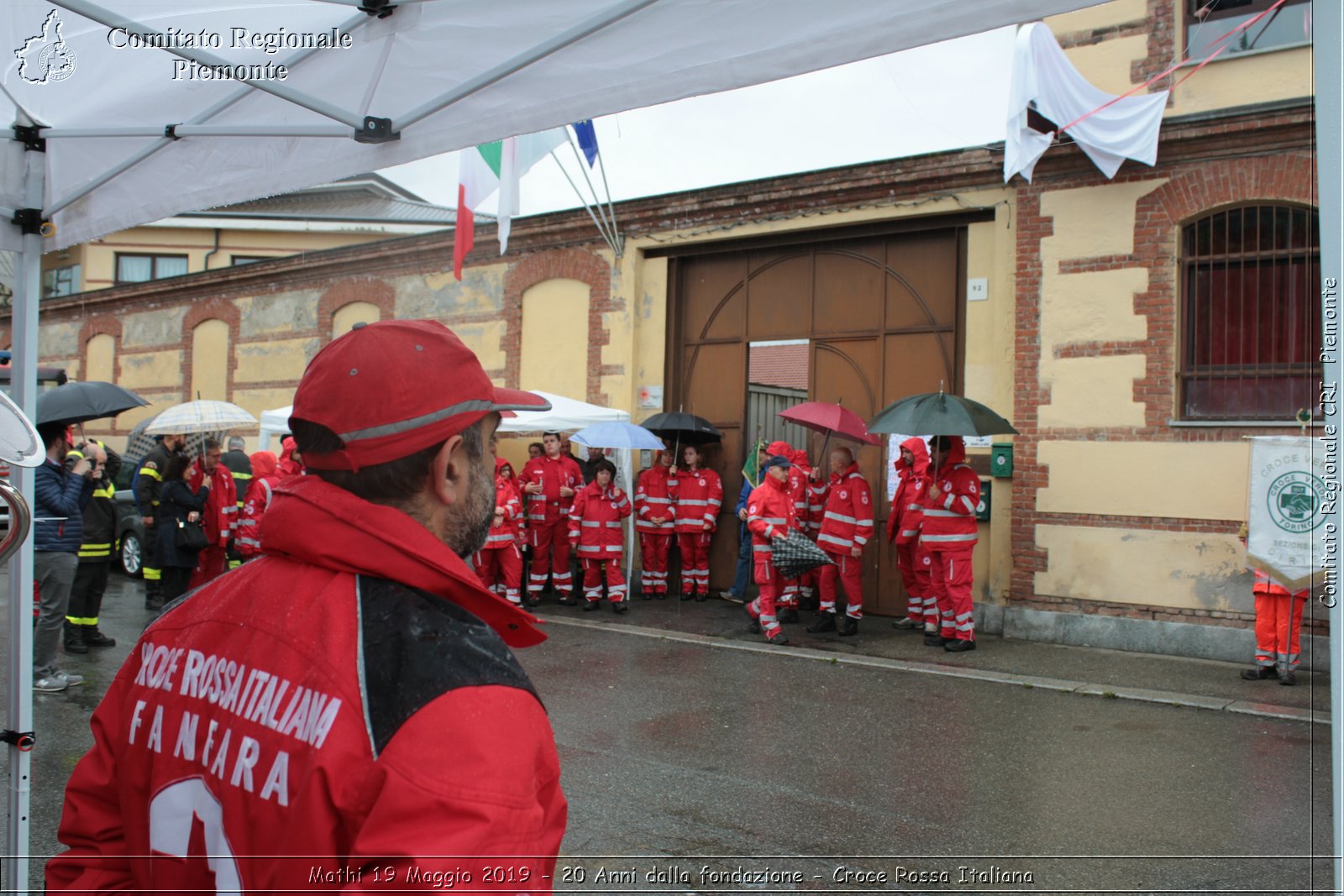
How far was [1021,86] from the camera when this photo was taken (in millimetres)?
9859

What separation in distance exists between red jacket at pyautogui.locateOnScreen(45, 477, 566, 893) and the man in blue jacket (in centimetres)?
701

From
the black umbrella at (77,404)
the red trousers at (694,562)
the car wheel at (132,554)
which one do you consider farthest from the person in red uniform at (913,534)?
the car wheel at (132,554)

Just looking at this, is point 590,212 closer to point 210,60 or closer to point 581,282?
point 581,282

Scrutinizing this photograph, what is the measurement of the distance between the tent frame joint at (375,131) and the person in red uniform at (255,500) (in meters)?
7.28

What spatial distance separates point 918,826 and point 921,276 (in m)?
8.20

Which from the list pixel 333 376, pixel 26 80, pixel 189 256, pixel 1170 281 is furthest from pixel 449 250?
pixel 189 256

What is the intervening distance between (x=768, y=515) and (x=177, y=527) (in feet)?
20.1

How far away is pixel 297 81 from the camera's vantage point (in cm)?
357

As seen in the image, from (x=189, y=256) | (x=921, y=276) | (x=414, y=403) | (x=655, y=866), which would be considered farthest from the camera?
(x=189, y=256)

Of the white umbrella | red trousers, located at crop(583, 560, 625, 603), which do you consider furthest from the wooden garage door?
the white umbrella

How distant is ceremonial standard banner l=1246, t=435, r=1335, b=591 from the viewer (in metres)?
7.78

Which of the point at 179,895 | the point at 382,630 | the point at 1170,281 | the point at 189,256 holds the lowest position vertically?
the point at 179,895

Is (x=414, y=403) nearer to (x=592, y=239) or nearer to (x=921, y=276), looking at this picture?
(x=921, y=276)

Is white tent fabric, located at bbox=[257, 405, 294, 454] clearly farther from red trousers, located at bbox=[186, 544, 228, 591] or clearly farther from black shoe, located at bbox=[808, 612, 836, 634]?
black shoe, located at bbox=[808, 612, 836, 634]
